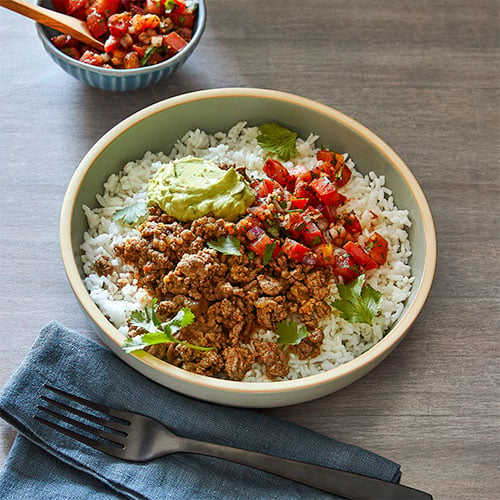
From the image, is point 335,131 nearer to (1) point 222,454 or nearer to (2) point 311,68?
(2) point 311,68

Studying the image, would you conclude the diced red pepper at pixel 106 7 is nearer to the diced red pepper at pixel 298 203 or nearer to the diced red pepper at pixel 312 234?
the diced red pepper at pixel 298 203

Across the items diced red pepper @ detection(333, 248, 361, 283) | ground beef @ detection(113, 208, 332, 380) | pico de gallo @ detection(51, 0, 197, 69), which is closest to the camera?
ground beef @ detection(113, 208, 332, 380)

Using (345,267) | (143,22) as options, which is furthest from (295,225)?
(143,22)

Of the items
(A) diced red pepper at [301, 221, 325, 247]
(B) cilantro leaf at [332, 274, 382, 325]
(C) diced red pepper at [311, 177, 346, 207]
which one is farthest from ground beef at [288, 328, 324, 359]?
(C) diced red pepper at [311, 177, 346, 207]

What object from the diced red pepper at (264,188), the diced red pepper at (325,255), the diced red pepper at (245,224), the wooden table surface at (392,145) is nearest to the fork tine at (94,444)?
the wooden table surface at (392,145)

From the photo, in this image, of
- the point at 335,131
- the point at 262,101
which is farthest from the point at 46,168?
the point at 335,131

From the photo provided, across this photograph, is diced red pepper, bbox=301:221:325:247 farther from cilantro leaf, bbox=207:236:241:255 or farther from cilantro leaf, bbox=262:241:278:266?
cilantro leaf, bbox=207:236:241:255
